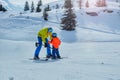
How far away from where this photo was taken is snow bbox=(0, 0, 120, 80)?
9375 millimetres

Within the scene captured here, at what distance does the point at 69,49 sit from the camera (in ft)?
84.4

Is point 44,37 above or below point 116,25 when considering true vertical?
above

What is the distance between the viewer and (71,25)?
5109cm

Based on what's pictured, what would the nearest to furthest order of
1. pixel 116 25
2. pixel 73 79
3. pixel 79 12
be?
1. pixel 73 79
2. pixel 116 25
3. pixel 79 12

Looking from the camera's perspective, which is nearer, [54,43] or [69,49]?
[54,43]

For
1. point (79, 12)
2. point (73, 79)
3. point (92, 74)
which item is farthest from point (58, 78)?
point (79, 12)

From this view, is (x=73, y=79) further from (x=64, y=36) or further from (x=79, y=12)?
(x=79, y=12)

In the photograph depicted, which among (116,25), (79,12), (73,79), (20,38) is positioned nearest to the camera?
(73,79)

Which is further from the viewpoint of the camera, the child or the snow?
the child

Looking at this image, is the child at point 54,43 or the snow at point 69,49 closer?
the snow at point 69,49

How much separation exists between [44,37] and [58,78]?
260 inches

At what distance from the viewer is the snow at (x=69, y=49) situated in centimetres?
938

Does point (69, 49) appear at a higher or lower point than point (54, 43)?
lower

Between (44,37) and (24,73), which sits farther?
(44,37)
